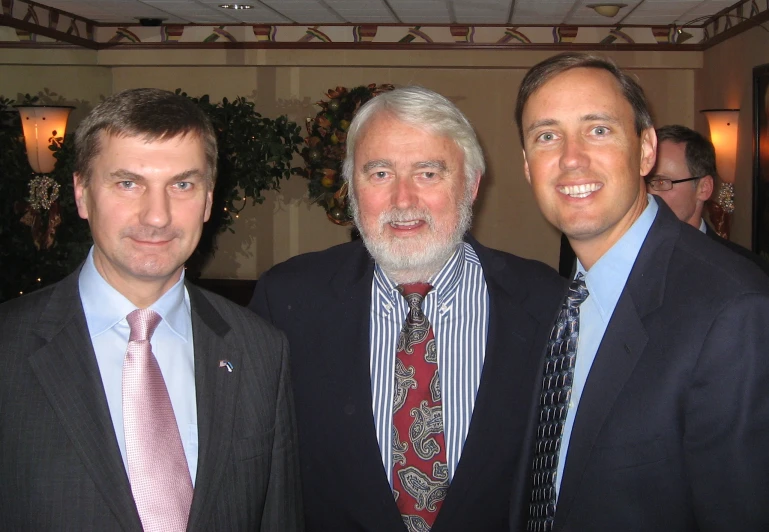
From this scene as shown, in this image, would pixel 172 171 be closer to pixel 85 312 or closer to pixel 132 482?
pixel 85 312

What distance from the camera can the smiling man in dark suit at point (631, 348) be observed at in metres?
1.28

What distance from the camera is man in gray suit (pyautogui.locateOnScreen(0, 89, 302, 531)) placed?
1.40 metres

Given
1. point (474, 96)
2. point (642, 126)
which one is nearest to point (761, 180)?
point (474, 96)

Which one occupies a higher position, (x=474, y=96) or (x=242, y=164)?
(x=474, y=96)

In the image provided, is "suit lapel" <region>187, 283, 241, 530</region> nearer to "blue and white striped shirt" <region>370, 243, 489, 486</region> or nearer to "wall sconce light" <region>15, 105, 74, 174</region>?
"blue and white striped shirt" <region>370, 243, 489, 486</region>

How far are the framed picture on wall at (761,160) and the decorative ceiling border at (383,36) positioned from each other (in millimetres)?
1500

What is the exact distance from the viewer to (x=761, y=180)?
580 centimetres

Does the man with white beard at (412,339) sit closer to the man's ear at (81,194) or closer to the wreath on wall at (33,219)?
the man's ear at (81,194)

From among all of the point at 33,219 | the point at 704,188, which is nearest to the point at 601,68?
the point at 704,188

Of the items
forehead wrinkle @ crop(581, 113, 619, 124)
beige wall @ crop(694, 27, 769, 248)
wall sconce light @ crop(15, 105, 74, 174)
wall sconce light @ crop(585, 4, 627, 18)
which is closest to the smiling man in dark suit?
forehead wrinkle @ crop(581, 113, 619, 124)


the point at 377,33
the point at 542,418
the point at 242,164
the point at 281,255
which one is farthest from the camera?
the point at 281,255

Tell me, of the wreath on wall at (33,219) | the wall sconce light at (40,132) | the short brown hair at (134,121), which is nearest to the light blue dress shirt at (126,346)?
the short brown hair at (134,121)

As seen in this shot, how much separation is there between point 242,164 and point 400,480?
5594 mm

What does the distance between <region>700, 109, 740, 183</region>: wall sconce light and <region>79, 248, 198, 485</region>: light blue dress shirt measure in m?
5.51
